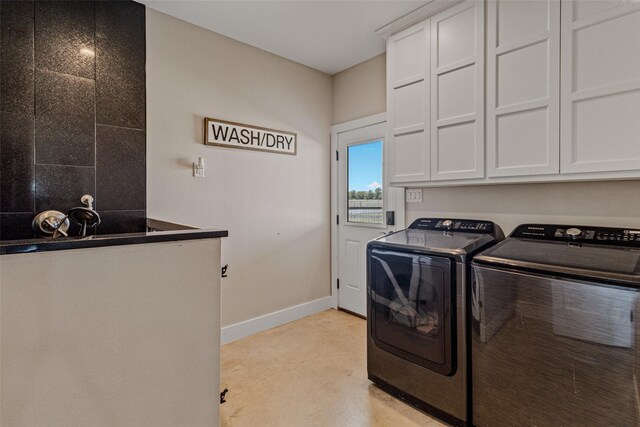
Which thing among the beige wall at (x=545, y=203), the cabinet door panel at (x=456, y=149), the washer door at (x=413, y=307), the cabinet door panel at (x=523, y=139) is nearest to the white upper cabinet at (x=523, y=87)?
the cabinet door panel at (x=523, y=139)

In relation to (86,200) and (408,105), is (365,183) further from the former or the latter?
(86,200)

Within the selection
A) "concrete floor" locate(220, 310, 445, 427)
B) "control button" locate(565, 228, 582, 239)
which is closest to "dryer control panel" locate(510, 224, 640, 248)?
"control button" locate(565, 228, 582, 239)

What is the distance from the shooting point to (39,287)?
102cm

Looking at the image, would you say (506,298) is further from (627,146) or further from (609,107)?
(609,107)

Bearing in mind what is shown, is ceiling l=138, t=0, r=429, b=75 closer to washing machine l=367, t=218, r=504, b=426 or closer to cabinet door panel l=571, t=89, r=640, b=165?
cabinet door panel l=571, t=89, r=640, b=165

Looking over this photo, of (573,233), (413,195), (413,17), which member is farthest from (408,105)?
(573,233)

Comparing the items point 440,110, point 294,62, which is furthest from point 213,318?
point 294,62

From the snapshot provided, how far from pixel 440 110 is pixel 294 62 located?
5.66 feet

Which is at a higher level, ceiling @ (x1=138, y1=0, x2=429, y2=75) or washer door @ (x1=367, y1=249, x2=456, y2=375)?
ceiling @ (x1=138, y1=0, x2=429, y2=75)

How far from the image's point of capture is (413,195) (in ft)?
9.00

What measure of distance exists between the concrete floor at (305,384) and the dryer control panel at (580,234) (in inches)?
49.7

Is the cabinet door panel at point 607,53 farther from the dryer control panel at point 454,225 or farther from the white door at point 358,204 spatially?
the white door at point 358,204

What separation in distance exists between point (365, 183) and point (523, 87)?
1657mm

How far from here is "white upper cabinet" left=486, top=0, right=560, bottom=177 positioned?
1.76m
